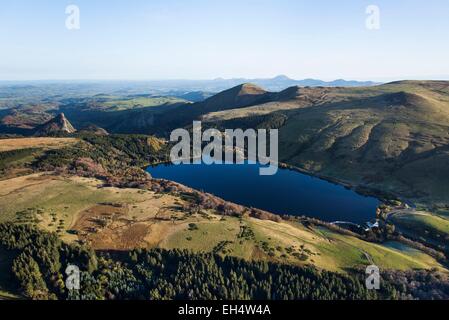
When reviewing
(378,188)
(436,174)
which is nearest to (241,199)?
(378,188)

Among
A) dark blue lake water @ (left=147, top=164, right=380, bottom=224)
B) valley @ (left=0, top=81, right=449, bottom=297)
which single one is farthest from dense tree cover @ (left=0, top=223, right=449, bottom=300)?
dark blue lake water @ (left=147, top=164, right=380, bottom=224)

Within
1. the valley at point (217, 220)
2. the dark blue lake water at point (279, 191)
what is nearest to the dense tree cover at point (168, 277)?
the valley at point (217, 220)

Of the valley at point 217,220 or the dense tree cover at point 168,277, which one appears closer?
the dense tree cover at point 168,277

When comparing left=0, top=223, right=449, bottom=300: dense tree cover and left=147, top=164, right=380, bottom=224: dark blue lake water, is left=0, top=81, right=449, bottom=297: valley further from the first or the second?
left=147, top=164, right=380, bottom=224: dark blue lake water

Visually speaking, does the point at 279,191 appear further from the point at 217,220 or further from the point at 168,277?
the point at 168,277

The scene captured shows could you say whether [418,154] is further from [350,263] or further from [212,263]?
[212,263]

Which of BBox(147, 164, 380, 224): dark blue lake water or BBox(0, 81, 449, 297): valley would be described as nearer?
BBox(0, 81, 449, 297): valley

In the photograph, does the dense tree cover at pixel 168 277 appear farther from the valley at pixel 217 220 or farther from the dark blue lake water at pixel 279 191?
the dark blue lake water at pixel 279 191
